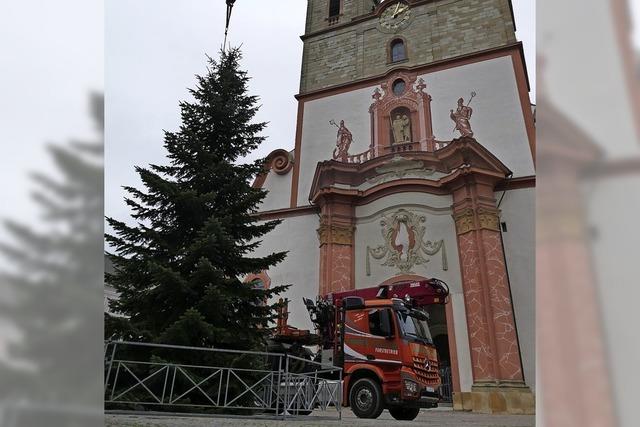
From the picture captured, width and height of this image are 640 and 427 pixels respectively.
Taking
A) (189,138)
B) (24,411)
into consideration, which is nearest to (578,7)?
(24,411)

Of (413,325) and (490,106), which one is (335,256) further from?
(490,106)

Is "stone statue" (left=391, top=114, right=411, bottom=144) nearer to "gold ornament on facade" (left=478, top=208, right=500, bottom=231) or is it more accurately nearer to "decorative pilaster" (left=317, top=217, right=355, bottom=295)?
"decorative pilaster" (left=317, top=217, right=355, bottom=295)

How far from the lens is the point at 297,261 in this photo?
54.8ft

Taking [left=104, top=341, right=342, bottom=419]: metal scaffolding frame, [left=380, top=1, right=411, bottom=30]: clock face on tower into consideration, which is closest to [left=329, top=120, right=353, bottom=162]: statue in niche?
[left=380, top=1, right=411, bottom=30]: clock face on tower

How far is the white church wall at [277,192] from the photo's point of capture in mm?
18484

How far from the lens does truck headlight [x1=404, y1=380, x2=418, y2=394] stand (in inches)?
308

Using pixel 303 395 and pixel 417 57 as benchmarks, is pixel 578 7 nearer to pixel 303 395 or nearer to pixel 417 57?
pixel 303 395

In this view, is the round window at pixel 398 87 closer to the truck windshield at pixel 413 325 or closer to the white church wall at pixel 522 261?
the white church wall at pixel 522 261

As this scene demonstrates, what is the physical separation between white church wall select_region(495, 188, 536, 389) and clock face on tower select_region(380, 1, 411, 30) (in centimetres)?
866

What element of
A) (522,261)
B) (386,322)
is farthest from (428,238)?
(386,322)

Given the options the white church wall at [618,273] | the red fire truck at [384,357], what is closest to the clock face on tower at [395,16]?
the red fire truck at [384,357]

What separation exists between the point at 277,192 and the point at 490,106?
26.5ft

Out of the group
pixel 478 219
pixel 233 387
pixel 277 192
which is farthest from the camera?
pixel 277 192

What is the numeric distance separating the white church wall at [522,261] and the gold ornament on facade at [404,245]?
1.89 m
